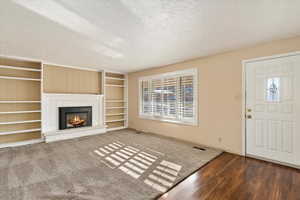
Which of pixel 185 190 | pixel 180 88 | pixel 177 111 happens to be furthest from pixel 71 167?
pixel 180 88

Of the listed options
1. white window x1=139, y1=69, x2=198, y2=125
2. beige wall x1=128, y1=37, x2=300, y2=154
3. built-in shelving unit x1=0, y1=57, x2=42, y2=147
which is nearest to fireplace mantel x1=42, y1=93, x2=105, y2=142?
built-in shelving unit x1=0, y1=57, x2=42, y2=147

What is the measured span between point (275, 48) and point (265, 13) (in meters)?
1.30

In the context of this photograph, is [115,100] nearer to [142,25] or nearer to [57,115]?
[57,115]

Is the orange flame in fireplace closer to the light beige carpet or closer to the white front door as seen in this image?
the light beige carpet

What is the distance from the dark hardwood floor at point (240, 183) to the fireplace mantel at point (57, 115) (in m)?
3.81

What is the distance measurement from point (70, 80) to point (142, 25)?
3787mm

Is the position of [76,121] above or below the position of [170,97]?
below

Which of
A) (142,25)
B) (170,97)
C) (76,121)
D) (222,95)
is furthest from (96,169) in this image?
(222,95)

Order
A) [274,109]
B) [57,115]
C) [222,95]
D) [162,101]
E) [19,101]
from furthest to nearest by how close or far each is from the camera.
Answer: [162,101] < [57,115] < [19,101] < [222,95] < [274,109]

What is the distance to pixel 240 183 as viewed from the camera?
2.11 meters

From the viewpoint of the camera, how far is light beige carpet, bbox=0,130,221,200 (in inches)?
74.2

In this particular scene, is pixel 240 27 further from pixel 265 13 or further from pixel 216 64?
pixel 216 64

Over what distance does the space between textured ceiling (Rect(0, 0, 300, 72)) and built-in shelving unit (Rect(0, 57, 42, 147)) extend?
0.72 meters

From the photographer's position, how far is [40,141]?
412 centimetres
